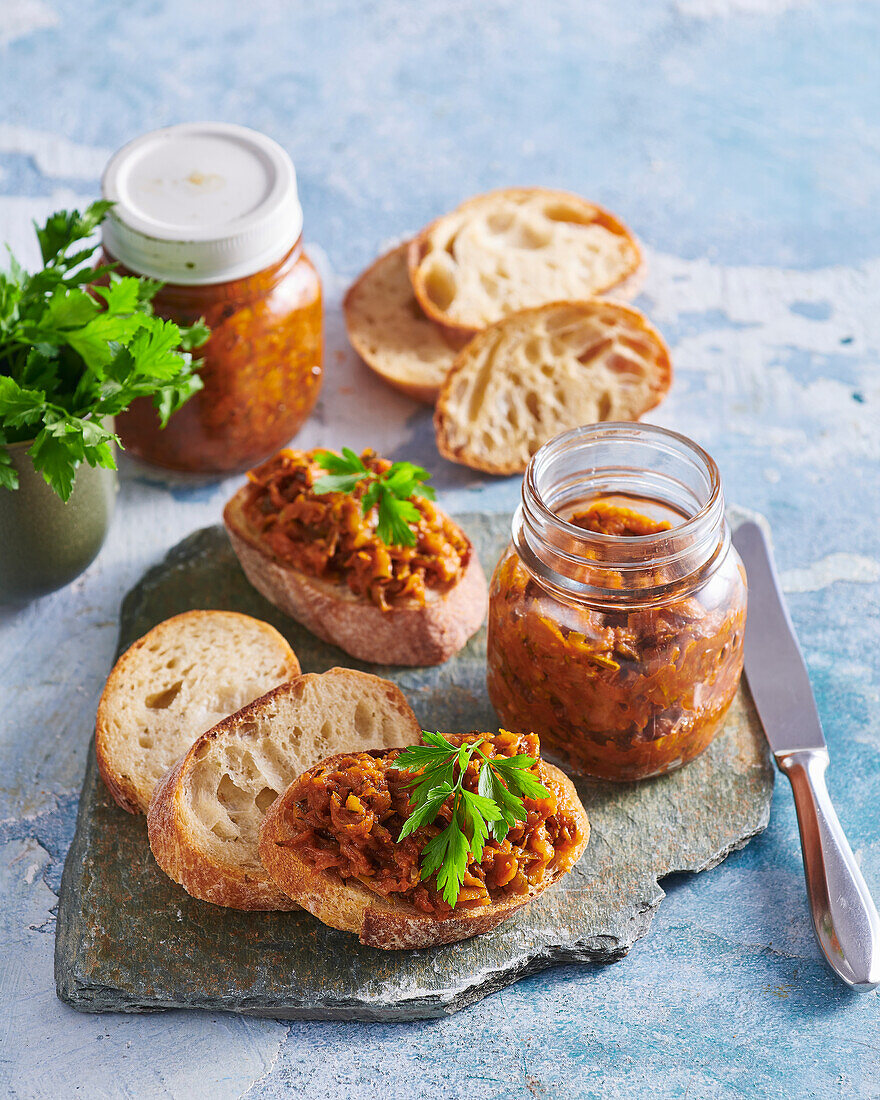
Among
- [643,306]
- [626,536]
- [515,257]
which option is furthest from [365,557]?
[643,306]

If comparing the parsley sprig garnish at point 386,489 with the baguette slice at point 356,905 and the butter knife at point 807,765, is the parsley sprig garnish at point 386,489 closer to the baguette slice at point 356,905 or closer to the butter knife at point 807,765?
the baguette slice at point 356,905

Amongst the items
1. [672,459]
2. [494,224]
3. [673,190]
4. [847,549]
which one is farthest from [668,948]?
[673,190]

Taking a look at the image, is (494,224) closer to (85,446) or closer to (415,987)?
(85,446)

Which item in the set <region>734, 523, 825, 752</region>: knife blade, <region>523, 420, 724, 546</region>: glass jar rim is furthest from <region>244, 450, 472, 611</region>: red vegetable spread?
<region>734, 523, 825, 752</region>: knife blade

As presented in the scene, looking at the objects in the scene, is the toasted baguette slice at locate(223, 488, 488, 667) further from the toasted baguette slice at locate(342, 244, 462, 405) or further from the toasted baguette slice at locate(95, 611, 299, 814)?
the toasted baguette slice at locate(342, 244, 462, 405)

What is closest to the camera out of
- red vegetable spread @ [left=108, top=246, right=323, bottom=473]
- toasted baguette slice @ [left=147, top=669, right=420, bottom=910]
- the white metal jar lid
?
toasted baguette slice @ [left=147, top=669, right=420, bottom=910]

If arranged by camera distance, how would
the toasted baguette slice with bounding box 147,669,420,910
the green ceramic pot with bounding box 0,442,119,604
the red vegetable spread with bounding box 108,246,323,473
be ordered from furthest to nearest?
the red vegetable spread with bounding box 108,246,323,473, the green ceramic pot with bounding box 0,442,119,604, the toasted baguette slice with bounding box 147,669,420,910

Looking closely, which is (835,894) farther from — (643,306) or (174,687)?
(643,306)
